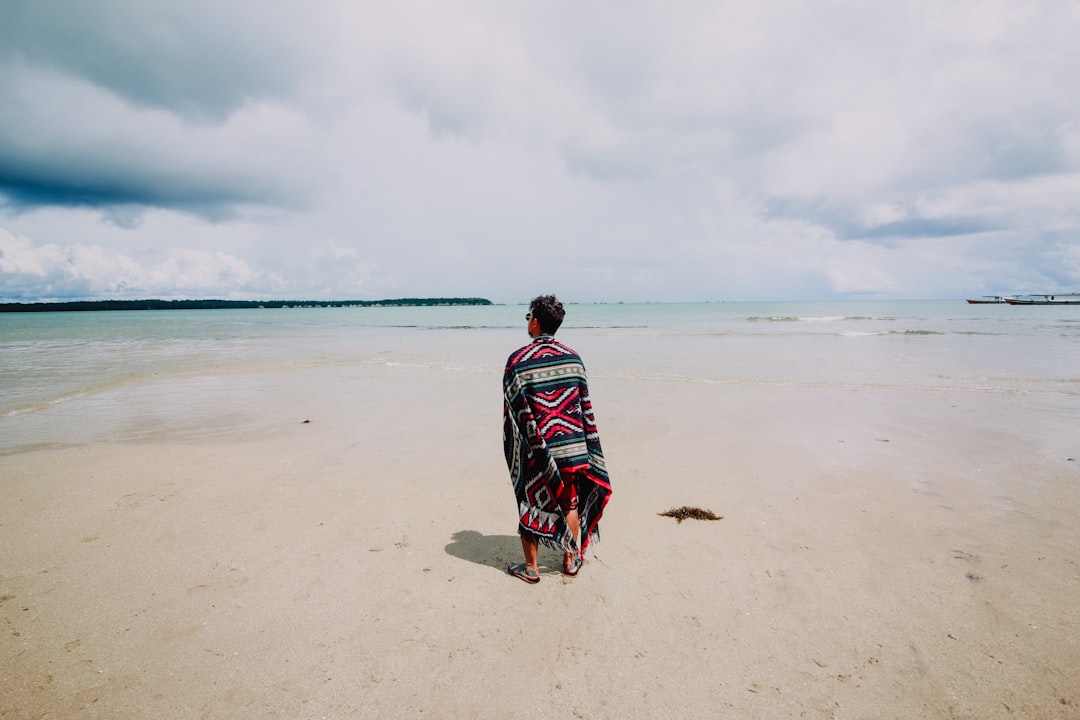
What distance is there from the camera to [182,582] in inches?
150

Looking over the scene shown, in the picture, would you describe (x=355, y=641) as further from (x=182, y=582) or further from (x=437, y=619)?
(x=182, y=582)

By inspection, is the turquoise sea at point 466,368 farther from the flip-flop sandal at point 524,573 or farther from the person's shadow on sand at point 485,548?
the flip-flop sandal at point 524,573

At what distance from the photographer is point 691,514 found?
498 cm

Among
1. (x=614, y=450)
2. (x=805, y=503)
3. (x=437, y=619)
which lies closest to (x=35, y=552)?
(x=437, y=619)

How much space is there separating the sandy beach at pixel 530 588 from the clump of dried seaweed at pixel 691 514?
13 centimetres

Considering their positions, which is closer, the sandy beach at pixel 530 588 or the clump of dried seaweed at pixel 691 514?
the sandy beach at pixel 530 588

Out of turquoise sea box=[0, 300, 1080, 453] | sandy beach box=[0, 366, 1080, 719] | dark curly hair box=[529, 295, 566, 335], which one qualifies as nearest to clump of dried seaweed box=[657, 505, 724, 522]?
sandy beach box=[0, 366, 1080, 719]

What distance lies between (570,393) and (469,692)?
1966 mm

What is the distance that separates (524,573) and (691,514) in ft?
6.46

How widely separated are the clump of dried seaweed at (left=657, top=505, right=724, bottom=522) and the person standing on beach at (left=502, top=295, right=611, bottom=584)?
4.69 ft

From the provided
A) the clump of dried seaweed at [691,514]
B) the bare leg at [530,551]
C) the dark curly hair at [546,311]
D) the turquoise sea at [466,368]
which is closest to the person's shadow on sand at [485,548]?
the bare leg at [530,551]

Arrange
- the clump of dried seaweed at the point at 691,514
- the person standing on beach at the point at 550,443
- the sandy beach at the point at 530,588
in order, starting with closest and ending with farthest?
the sandy beach at the point at 530,588, the person standing on beach at the point at 550,443, the clump of dried seaweed at the point at 691,514

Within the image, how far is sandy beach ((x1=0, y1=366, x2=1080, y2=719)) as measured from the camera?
9.14 feet

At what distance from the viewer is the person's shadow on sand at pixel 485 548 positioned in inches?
165
